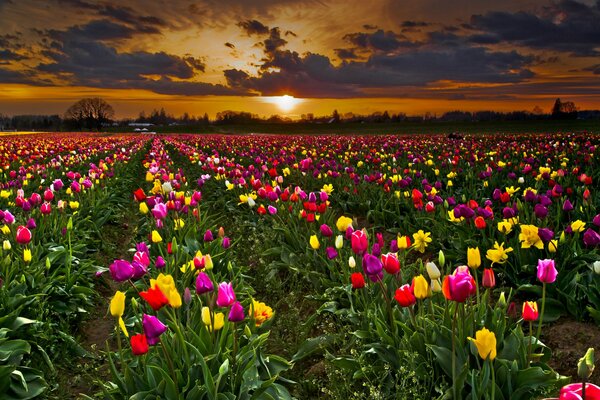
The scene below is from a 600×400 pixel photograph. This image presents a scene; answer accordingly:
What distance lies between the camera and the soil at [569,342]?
→ 12.6ft

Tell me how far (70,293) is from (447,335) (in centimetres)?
394

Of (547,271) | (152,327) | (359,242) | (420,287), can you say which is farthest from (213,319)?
(547,271)

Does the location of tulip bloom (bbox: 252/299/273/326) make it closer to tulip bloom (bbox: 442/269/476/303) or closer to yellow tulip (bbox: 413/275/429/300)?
yellow tulip (bbox: 413/275/429/300)

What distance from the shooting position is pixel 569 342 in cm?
411

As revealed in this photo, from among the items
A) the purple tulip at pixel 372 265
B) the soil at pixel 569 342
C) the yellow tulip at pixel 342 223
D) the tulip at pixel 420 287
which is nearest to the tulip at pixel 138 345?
the purple tulip at pixel 372 265

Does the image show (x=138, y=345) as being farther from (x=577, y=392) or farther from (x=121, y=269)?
(x=577, y=392)

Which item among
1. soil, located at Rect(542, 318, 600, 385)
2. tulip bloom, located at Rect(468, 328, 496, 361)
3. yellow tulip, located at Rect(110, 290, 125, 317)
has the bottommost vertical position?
soil, located at Rect(542, 318, 600, 385)

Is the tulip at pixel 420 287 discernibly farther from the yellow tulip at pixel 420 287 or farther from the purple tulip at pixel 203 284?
the purple tulip at pixel 203 284

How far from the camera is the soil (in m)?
3.84

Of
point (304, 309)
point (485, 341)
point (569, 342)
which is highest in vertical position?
point (485, 341)

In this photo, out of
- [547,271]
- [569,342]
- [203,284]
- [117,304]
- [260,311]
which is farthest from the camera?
[569,342]

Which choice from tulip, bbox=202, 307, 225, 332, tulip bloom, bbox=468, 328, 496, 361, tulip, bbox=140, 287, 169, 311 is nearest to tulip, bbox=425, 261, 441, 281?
tulip bloom, bbox=468, 328, 496, 361

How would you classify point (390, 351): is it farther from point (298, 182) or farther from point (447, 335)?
point (298, 182)

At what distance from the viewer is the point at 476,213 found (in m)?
5.62
